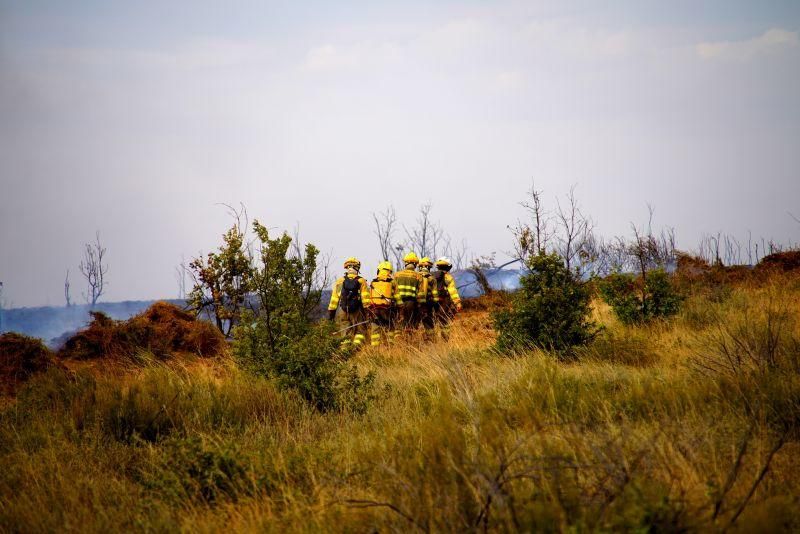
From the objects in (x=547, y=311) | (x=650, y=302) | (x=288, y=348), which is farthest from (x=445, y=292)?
(x=288, y=348)

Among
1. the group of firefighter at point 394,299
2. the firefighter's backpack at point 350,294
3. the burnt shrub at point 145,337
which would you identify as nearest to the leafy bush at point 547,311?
the group of firefighter at point 394,299

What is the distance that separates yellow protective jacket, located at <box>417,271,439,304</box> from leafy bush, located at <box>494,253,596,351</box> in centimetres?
475

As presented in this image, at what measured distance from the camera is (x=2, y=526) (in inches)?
138

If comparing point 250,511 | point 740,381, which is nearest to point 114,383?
point 250,511

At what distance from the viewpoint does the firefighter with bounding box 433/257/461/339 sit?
46.1 feet

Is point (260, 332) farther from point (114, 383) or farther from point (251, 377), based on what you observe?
point (114, 383)

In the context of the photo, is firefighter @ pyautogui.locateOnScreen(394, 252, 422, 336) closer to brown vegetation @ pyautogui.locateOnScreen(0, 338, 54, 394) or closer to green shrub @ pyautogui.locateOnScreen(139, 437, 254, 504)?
brown vegetation @ pyautogui.locateOnScreen(0, 338, 54, 394)

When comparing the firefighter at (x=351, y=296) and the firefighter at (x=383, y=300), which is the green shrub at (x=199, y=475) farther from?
the firefighter at (x=383, y=300)

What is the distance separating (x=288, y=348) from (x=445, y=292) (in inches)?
318

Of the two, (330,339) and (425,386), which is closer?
(425,386)

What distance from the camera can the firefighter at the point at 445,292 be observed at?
14.0 metres

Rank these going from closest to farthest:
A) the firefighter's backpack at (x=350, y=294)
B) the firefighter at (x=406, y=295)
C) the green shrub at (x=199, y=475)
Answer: the green shrub at (x=199, y=475) < the firefighter's backpack at (x=350, y=294) < the firefighter at (x=406, y=295)

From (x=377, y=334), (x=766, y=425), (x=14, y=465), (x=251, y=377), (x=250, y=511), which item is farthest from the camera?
(x=377, y=334)

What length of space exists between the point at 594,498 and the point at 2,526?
11.5ft
